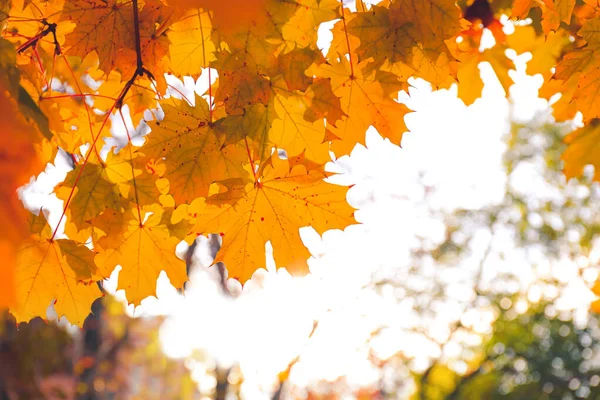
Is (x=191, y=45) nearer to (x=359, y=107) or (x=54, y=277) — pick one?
(x=359, y=107)

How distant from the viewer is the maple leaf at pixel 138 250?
1602 millimetres

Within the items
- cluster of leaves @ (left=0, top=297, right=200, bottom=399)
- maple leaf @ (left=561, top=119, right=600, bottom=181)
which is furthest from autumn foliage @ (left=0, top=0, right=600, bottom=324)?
cluster of leaves @ (left=0, top=297, right=200, bottom=399)

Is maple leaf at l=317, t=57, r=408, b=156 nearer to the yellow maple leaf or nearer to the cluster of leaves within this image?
the yellow maple leaf

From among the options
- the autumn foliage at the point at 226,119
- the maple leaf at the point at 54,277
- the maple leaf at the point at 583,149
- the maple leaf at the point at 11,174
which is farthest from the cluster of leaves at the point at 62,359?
the maple leaf at the point at 11,174

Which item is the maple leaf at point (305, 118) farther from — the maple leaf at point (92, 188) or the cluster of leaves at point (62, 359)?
the cluster of leaves at point (62, 359)

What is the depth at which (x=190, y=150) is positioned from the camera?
1.39 meters

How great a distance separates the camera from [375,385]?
17.3m

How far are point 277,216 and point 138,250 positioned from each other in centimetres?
47

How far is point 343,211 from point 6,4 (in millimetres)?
961

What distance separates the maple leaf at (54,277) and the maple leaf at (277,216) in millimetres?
350

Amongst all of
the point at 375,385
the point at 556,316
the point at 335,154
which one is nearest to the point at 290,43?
the point at 335,154

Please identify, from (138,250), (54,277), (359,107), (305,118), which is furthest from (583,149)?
(54,277)

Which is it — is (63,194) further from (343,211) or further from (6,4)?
(343,211)

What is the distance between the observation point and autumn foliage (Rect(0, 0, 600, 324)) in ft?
4.37
